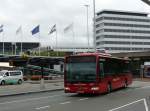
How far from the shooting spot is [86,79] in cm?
2784

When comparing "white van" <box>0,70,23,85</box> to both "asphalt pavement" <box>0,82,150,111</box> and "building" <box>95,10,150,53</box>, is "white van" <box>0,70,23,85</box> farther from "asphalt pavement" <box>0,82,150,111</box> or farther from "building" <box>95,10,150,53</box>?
"building" <box>95,10,150,53</box>

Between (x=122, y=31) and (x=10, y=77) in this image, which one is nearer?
(x=10, y=77)

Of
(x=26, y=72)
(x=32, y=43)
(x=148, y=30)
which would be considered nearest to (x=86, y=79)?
(x=26, y=72)

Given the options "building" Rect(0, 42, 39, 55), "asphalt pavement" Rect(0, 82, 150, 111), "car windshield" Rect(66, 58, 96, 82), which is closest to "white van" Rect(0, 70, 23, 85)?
"car windshield" Rect(66, 58, 96, 82)

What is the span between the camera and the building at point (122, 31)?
575 feet

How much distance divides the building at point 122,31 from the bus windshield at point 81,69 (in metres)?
144

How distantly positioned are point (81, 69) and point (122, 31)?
15547 centimetres

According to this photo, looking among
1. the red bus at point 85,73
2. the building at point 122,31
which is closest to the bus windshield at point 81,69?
the red bus at point 85,73

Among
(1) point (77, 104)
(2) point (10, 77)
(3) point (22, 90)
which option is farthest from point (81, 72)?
(2) point (10, 77)

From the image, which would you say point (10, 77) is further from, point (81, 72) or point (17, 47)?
point (17, 47)

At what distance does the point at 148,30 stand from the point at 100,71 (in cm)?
16228

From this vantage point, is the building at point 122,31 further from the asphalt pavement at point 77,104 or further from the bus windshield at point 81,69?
the asphalt pavement at point 77,104

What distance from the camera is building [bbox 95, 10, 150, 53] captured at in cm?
17525

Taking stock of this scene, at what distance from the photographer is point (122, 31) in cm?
18188
